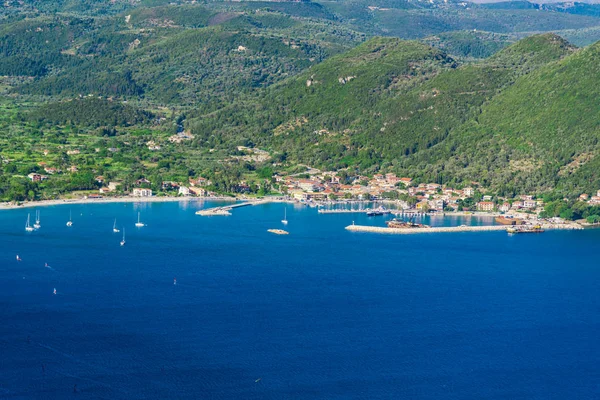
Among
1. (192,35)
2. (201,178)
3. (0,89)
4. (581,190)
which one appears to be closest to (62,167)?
(201,178)

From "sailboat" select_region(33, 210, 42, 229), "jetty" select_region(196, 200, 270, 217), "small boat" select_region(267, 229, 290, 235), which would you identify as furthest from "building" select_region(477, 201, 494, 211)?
"sailboat" select_region(33, 210, 42, 229)

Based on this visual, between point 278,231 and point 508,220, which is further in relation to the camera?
point 508,220

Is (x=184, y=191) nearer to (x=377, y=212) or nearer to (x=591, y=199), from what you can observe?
(x=377, y=212)

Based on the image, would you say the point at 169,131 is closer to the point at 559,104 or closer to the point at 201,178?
the point at 201,178

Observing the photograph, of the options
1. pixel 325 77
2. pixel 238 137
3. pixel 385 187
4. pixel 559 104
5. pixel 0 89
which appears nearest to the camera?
pixel 385 187

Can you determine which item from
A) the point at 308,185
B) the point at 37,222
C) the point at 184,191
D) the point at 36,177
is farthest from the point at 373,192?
the point at 37,222

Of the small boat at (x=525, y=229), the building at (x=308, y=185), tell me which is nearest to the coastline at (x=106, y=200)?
the building at (x=308, y=185)

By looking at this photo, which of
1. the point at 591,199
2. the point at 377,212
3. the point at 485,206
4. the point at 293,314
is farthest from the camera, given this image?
the point at 485,206

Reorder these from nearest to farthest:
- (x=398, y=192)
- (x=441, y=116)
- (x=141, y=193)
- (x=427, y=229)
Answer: (x=427, y=229), (x=141, y=193), (x=398, y=192), (x=441, y=116)

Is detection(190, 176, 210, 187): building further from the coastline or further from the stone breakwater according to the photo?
the stone breakwater
